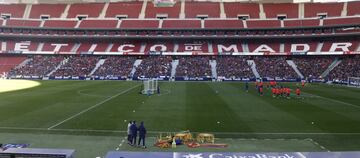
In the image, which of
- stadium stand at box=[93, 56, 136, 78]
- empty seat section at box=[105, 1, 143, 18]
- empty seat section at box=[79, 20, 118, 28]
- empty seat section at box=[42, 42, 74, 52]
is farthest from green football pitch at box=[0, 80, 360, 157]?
empty seat section at box=[105, 1, 143, 18]

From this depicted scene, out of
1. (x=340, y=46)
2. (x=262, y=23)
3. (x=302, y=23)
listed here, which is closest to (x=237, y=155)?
(x=340, y=46)

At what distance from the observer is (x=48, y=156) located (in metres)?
12.1

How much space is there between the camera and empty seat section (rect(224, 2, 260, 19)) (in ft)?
313

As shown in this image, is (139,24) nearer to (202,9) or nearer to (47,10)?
(202,9)

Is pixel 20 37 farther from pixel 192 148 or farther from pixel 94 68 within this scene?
pixel 192 148

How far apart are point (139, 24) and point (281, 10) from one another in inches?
1478

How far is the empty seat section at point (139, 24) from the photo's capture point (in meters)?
91.2

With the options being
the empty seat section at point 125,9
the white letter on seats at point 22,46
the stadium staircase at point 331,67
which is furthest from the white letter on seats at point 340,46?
the white letter on seats at point 22,46

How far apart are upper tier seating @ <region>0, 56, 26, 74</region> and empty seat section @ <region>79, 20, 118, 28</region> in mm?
16725

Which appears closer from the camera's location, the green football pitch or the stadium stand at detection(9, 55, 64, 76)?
the green football pitch

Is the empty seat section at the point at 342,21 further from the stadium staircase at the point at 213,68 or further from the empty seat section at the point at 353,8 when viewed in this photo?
the stadium staircase at the point at 213,68

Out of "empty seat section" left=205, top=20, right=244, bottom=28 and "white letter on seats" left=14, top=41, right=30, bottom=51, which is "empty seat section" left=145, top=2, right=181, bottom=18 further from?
"white letter on seats" left=14, top=41, right=30, bottom=51

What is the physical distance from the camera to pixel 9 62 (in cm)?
8600

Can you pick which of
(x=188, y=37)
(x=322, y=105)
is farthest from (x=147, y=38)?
(x=322, y=105)
